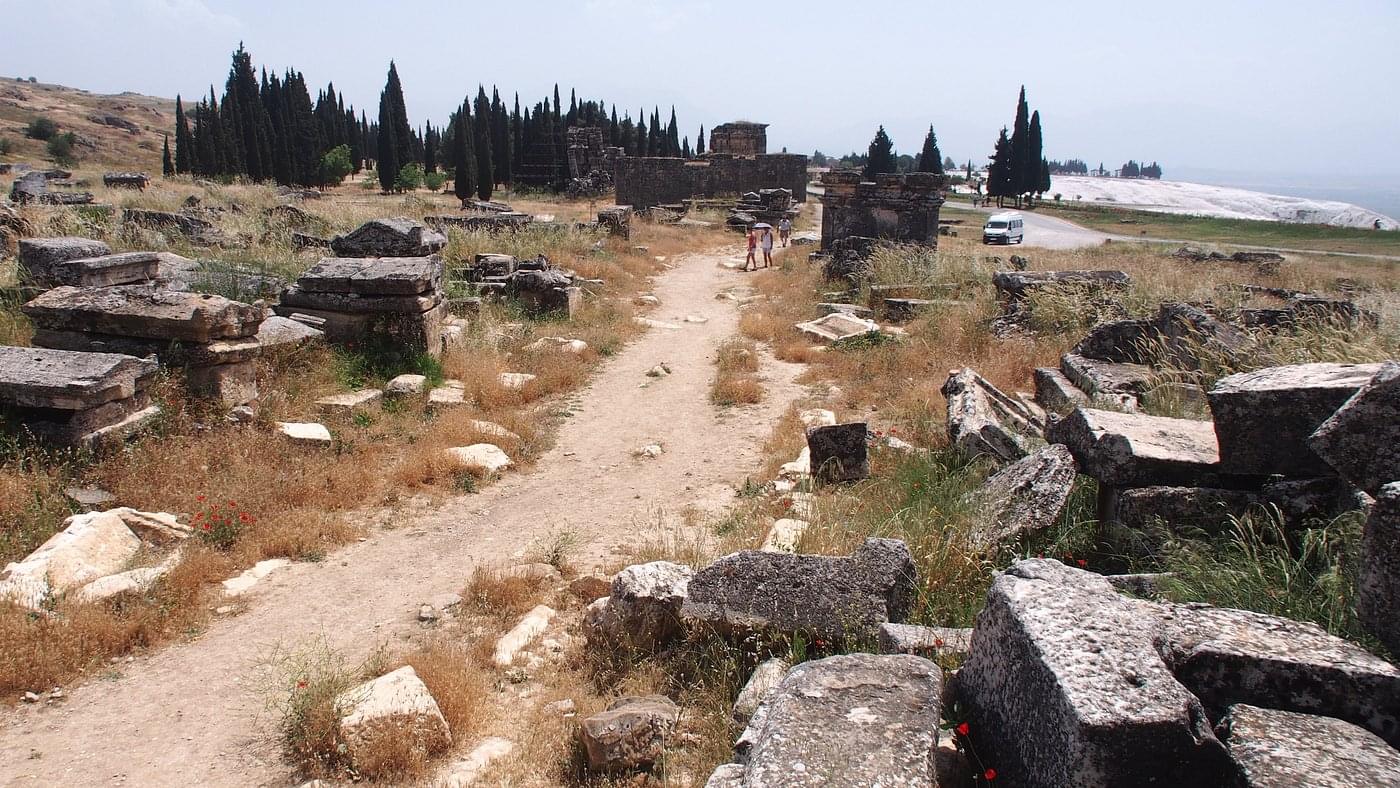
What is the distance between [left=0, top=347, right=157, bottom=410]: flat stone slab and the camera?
618cm

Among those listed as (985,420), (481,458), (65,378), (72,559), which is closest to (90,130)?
(65,378)

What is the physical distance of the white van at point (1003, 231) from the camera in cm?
3033

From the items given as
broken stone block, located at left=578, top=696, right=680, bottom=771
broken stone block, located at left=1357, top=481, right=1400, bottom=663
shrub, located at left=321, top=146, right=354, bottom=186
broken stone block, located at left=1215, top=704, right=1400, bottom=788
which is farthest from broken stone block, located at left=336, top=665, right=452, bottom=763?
shrub, located at left=321, top=146, right=354, bottom=186

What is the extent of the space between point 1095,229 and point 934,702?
47.4 meters

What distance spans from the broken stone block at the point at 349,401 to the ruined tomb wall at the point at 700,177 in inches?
984

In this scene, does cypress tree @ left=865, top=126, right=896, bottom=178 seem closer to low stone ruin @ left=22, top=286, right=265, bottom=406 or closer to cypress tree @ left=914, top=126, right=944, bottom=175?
cypress tree @ left=914, top=126, right=944, bottom=175

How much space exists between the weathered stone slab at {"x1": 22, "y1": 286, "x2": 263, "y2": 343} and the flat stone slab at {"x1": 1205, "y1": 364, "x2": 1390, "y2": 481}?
763cm

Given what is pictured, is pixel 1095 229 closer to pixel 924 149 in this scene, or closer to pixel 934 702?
pixel 924 149

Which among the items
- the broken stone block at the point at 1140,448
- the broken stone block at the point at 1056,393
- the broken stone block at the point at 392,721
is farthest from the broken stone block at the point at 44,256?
the broken stone block at the point at 1056,393

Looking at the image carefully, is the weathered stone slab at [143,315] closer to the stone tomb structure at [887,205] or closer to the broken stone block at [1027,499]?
the broken stone block at [1027,499]

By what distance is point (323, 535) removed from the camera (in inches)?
239

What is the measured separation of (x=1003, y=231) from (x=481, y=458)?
2703 cm

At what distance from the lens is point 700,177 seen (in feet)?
113

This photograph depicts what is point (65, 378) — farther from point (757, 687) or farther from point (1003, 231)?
point (1003, 231)
